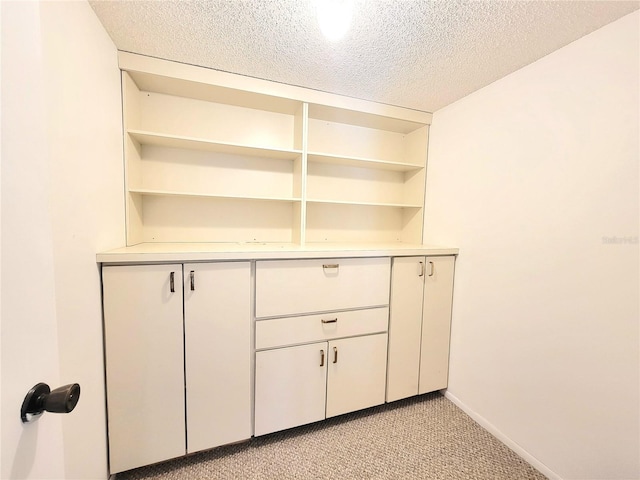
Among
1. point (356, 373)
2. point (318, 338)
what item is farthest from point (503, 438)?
point (318, 338)

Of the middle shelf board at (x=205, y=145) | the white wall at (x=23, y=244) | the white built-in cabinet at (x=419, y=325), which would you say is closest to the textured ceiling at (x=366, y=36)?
the middle shelf board at (x=205, y=145)

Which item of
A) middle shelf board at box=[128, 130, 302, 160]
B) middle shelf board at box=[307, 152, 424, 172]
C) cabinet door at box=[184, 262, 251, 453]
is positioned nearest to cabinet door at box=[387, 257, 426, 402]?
middle shelf board at box=[307, 152, 424, 172]

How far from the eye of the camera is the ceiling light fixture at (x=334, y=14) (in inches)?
41.3

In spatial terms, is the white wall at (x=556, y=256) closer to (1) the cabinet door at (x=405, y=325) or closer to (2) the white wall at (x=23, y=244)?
(1) the cabinet door at (x=405, y=325)

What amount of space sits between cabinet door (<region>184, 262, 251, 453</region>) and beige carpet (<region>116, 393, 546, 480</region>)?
12 cm

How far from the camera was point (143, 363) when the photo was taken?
49.9 inches

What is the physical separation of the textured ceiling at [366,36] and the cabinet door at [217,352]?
112 cm

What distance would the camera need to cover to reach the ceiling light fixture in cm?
105

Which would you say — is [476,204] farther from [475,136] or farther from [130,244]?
[130,244]

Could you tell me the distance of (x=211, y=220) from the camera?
1830 mm

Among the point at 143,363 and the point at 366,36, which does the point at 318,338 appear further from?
the point at 366,36

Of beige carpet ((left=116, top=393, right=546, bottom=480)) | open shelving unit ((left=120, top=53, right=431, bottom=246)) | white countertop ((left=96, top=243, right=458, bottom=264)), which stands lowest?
beige carpet ((left=116, top=393, right=546, bottom=480))

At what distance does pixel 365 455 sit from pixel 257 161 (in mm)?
1983

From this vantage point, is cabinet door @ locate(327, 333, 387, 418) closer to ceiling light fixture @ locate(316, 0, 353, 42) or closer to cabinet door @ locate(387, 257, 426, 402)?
cabinet door @ locate(387, 257, 426, 402)
